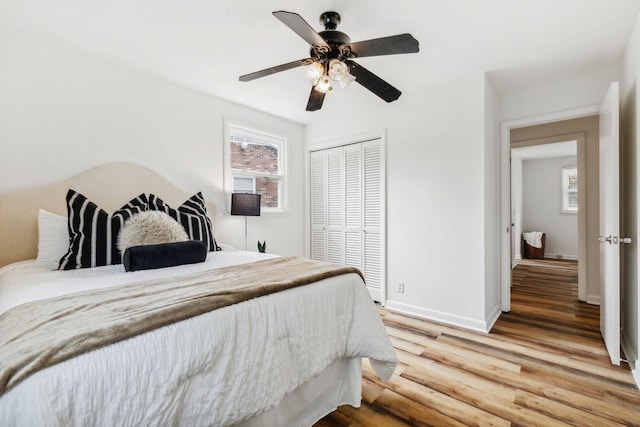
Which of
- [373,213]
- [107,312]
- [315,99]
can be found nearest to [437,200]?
[373,213]

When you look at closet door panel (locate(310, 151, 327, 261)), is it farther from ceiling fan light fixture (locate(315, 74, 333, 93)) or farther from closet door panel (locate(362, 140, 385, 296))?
ceiling fan light fixture (locate(315, 74, 333, 93))

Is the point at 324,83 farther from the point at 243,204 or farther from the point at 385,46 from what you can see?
the point at 243,204

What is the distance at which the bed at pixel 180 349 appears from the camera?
797 millimetres

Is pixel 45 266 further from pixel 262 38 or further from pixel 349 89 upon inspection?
pixel 349 89

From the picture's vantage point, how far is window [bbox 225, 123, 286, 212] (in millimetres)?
3572

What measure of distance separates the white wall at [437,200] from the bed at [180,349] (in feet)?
5.01

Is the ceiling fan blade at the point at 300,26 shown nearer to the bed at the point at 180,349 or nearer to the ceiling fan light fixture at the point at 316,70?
the ceiling fan light fixture at the point at 316,70

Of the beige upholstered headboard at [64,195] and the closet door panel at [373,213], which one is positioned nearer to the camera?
the beige upholstered headboard at [64,195]

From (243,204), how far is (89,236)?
4.86ft

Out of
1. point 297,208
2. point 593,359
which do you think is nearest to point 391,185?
point 297,208

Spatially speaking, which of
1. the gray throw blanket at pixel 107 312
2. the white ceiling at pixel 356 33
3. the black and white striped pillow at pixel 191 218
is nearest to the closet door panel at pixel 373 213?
the white ceiling at pixel 356 33

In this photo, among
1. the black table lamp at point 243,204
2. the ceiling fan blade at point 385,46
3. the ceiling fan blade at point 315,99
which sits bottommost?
the black table lamp at point 243,204

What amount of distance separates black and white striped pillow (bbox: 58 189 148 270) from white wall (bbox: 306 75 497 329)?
263 cm

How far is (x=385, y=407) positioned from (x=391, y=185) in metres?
2.29
